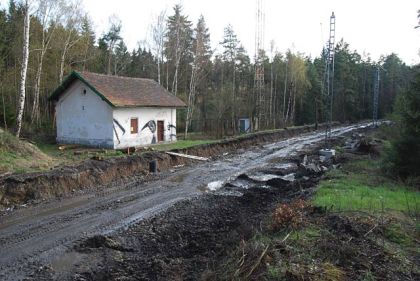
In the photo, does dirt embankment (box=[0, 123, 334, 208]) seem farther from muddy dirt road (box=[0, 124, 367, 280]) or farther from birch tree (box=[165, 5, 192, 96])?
Answer: birch tree (box=[165, 5, 192, 96])

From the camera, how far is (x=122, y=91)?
28.8 metres

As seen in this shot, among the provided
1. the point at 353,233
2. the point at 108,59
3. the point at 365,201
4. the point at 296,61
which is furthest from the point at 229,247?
the point at 296,61

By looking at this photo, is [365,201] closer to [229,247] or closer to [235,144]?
[229,247]

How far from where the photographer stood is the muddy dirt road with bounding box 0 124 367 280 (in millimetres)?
8820

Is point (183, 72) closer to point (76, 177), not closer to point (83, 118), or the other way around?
point (83, 118)

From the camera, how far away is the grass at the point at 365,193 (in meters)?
10.7

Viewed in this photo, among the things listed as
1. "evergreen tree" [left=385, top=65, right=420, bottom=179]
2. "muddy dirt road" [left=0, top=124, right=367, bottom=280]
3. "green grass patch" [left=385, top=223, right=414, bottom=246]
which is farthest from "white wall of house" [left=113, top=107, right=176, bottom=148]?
"green grass patch" [left=385, top=223, right=414, bottom=246]

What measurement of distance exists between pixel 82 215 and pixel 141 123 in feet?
55.7

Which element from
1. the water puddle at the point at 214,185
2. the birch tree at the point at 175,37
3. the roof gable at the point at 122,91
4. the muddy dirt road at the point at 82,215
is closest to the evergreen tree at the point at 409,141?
the water puddle at the point at 214,185

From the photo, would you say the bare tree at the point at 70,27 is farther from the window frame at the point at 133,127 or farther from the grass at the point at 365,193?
the grass at the point at 365,193

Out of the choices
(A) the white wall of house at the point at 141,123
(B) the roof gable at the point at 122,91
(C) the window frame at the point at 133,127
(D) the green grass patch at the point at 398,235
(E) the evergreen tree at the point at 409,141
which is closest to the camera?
(D) the green grass patch at the point at 398,235

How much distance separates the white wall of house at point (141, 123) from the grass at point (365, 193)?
572 inches

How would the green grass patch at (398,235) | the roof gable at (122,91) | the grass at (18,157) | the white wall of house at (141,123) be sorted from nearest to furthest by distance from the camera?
the green grass patch at (398,235) < the grass at (18,157) < the roof gable at (122,91) < the white wall of house at (141,123)

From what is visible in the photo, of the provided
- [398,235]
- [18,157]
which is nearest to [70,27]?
[18,157]
